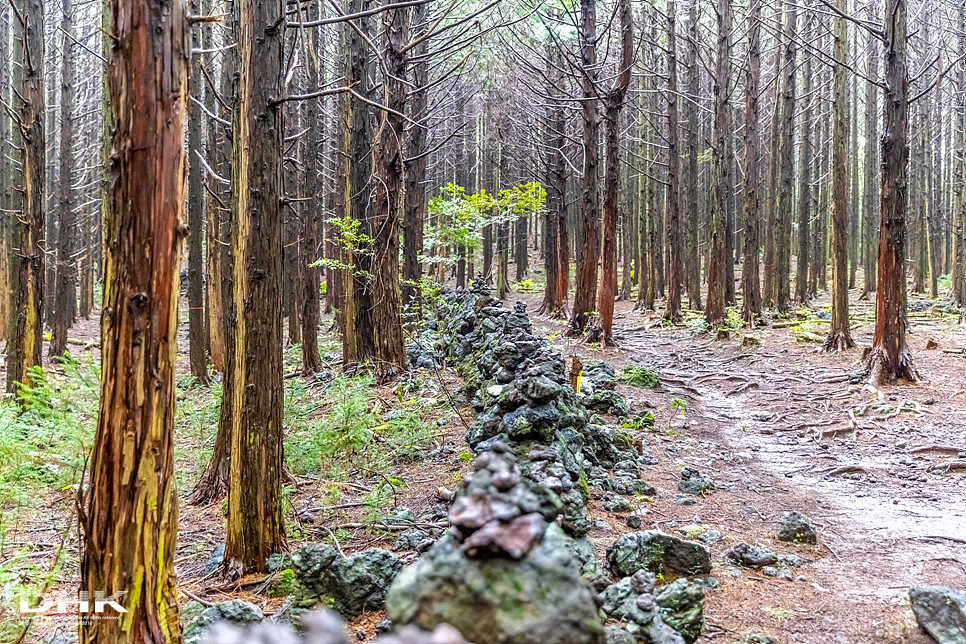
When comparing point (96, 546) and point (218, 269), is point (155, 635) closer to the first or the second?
point (96, 546)

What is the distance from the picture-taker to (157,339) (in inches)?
114

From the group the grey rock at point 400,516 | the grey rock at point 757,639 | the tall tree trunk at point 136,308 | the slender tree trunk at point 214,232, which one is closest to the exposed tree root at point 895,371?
the grey rock at point 757,639

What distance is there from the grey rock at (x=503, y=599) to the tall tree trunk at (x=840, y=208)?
1243 centimetres

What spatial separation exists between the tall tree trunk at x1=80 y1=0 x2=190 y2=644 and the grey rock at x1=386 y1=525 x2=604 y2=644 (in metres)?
1.84

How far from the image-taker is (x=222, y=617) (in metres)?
3.09

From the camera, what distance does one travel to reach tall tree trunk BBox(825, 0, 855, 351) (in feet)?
40.5

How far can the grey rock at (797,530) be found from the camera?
4734 millimetres

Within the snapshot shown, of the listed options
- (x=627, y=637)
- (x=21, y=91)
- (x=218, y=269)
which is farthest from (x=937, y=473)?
(x=21, y=91)

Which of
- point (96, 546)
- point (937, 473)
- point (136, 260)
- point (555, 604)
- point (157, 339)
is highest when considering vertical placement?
point (136, 260)

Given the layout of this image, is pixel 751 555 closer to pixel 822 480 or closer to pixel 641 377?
pixel 822 480

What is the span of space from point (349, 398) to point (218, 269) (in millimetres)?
6528

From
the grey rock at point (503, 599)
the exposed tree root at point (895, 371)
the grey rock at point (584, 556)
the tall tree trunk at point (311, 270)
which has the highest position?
the tall tree trunk at point (311, 270)

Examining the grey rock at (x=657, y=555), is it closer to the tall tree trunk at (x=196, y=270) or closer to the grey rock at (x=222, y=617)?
the grey rock at (x=222, y=617)

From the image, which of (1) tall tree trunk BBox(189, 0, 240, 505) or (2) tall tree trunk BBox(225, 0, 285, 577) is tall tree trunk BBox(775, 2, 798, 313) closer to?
(1) tall tree trunk BBox(189, 0, 240, 505)
